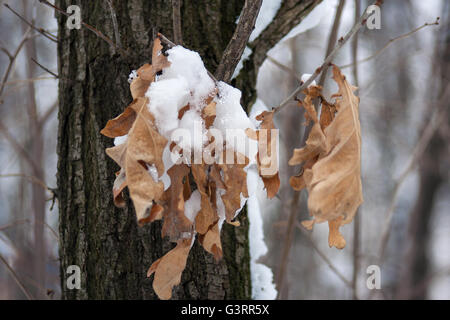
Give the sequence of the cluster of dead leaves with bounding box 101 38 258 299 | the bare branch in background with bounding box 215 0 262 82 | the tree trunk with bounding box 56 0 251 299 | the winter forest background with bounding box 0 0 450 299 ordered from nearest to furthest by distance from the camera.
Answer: the cluster of dead leaves with bounding box 101 38 258 299 < the bare branch in background with bounding box 215 0 262 82 < the tree trunk with bounding box 56 0 251 299 < the winter forest background with bounding box 0 0 450 299

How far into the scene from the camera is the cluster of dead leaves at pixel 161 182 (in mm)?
526

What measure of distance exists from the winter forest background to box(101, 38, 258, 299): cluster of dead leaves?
0.60 m

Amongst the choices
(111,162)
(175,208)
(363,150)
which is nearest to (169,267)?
(175,208)

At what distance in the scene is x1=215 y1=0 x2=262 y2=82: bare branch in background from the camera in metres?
0.68

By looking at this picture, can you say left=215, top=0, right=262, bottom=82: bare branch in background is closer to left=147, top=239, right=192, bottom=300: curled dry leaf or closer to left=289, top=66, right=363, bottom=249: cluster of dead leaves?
left=289, top=66, right=363, bottom=249: cluster of dead leaves

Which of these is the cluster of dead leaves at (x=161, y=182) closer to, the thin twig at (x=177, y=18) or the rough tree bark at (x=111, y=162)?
the thin twig at (x=177, y=18)

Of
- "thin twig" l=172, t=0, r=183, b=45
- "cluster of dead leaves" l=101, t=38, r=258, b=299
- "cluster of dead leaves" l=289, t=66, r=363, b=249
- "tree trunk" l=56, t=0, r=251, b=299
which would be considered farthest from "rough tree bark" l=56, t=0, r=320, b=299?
"cluster of dead leaves" l=289, t=66, r=363, b=249

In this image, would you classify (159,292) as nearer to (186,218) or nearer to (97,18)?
(186,218)

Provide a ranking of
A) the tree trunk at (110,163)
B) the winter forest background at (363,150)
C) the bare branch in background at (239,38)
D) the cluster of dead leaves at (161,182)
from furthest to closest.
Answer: the winter forest background at (363,150) → the tree trunk at (110,163) → the bare branch in background at (239,38) → the cluster of dead leaves at (161,182)

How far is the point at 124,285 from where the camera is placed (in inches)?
33.8

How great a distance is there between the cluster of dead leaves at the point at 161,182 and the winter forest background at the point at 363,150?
0.60 meters

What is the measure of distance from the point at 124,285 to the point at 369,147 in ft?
12.1

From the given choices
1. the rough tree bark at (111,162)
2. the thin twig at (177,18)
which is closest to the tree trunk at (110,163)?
the rough tree bark at (111,162)

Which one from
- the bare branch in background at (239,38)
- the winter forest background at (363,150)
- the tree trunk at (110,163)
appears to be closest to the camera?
the bare branch in background at (239,38)
